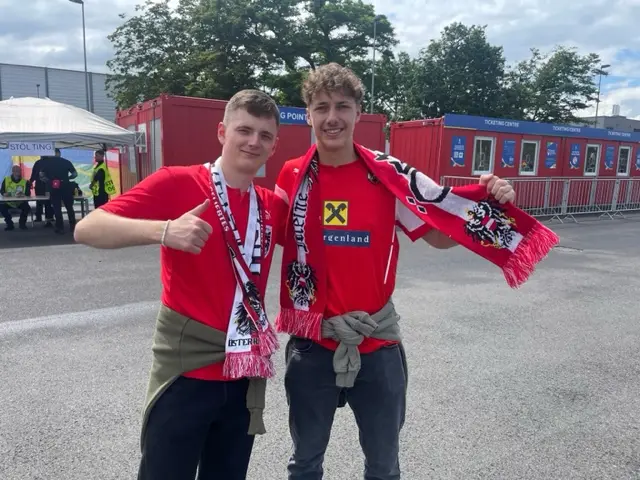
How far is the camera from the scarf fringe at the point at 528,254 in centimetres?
213

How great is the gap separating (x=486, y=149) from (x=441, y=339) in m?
12.5

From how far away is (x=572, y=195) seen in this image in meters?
16.8

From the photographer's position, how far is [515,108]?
3653 cm

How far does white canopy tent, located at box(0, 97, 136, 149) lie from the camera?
10.8 metres

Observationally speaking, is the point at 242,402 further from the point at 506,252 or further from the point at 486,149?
the point at 486,149

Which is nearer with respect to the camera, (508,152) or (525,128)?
(508,152)

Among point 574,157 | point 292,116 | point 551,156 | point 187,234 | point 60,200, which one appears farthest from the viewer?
point 574,157

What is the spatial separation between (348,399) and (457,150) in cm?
1408

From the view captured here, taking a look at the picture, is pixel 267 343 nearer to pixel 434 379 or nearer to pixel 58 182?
pixel 434 379

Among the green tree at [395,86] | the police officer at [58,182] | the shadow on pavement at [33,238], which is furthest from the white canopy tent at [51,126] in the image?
the green tree at [395,86]

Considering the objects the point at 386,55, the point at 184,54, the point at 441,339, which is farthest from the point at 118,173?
the point at 386,55

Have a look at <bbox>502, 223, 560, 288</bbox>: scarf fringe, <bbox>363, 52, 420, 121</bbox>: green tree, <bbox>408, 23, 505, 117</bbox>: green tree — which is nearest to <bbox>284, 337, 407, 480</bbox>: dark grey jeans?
<bbox>502, 223, 560, 288</bbox>: scarf fringe

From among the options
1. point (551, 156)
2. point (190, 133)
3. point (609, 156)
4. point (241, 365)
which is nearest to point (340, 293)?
point (241, 365)

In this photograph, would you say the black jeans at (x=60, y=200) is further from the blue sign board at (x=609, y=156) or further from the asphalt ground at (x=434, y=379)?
the blue sign board at (x=609, y=156)
